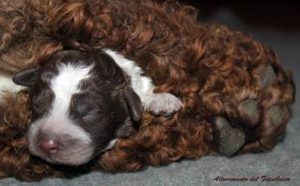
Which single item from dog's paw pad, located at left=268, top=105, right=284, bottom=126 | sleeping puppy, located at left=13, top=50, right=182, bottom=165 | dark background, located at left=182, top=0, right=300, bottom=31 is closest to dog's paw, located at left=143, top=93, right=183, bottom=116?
sleeping puppy, located at left=13, top=50, right=182, bottom=165

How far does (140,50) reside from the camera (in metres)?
2.73

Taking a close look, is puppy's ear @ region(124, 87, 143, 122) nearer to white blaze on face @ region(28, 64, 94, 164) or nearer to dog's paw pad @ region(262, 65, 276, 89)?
white blaze on face @ region(28, 64, 94, 164)

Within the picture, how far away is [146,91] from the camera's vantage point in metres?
2.71

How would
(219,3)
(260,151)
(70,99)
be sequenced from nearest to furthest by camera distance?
(70,99)
(260,151)
(219,3)

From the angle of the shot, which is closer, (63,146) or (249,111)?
(63,146)

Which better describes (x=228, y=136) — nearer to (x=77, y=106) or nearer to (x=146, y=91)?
(x=146, y=91)

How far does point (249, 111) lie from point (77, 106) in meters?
0.71

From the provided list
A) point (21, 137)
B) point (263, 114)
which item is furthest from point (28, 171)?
point (263, 114)

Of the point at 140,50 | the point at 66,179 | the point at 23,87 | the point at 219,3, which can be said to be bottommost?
the point at 219,3

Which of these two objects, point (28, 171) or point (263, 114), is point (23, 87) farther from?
point (263, 114)

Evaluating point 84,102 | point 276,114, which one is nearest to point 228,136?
point 276,114

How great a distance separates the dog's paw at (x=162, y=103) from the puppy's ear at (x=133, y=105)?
6cm

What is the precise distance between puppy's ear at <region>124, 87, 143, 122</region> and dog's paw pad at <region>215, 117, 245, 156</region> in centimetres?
34

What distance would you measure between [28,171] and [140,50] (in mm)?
668
